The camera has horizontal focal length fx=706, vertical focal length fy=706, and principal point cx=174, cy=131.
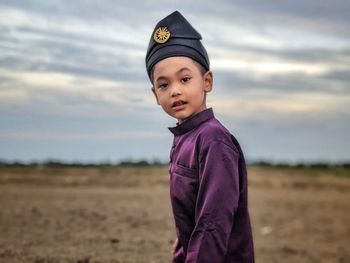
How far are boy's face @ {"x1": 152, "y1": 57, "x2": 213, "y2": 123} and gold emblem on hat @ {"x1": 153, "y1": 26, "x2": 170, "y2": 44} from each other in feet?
0.33

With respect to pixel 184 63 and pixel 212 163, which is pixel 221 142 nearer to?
pixel 212 163

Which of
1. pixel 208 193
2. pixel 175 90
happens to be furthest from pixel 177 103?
pixel 208 193

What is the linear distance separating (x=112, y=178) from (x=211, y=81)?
20220 millimetres

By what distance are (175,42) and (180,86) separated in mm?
206

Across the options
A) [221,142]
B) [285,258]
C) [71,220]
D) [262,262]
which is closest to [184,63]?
[221,142]

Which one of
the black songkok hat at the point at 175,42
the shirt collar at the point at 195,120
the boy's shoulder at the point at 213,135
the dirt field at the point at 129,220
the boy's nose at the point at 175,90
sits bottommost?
the dirt field at the point at 129,220

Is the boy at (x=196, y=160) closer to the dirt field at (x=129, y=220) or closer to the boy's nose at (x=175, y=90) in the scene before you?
the boy's nose at (x=175, y=90)

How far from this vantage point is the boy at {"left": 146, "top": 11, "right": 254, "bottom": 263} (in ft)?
9.32

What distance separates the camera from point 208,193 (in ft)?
9.36

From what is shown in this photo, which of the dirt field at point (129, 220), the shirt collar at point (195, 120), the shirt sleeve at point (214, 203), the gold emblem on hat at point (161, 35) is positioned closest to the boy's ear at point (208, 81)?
the shirt collar at point (195, 120)

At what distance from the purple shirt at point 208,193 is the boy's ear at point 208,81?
11 centimetres

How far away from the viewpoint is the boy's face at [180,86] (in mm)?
3053

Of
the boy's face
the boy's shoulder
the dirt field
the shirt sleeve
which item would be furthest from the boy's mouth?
the dirt field

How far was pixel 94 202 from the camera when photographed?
14242mm
